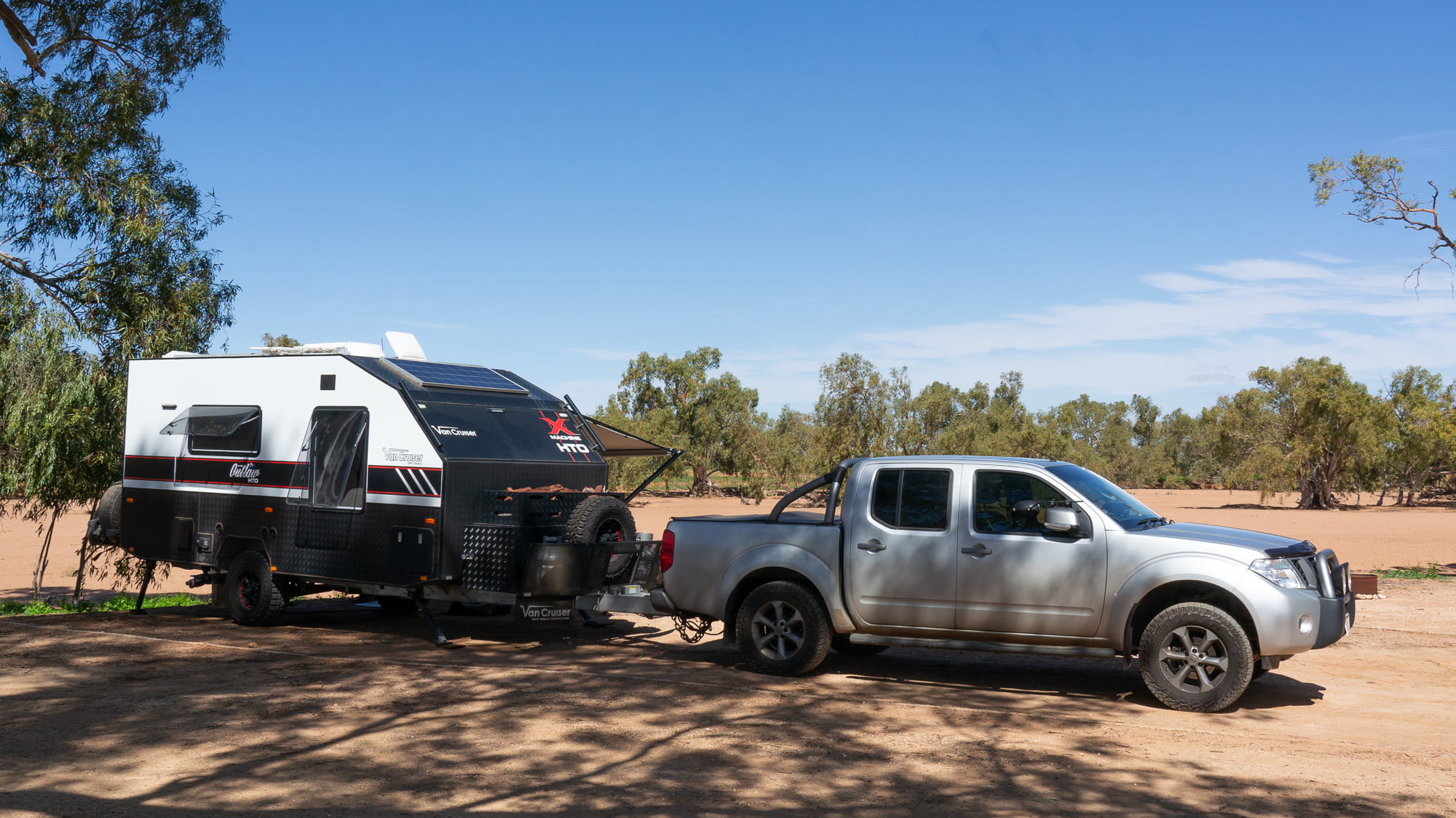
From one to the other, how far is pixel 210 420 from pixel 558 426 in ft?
12.9

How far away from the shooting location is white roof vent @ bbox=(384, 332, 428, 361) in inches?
508

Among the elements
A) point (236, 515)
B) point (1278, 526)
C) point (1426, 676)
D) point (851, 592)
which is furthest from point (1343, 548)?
point (236, 515)

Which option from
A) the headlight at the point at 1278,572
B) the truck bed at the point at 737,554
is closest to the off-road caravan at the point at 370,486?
the truck bed at the point at 737,554

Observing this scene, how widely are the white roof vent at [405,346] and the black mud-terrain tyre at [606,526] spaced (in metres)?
2.93

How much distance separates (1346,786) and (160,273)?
51.9ft

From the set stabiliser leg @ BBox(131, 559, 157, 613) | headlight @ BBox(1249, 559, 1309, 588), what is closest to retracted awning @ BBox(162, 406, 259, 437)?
stabiliser leg @ BBox(131, 559, 157, 613)

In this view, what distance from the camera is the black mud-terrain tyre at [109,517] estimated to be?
13.8 metres

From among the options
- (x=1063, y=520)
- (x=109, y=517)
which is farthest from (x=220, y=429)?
(x=1063, y=520)

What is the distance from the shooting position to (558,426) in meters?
12.8

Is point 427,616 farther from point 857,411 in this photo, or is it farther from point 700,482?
point 700,482

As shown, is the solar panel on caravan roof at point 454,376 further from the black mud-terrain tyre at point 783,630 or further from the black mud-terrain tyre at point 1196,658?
the black mud-terrain tyre at point 1196,658

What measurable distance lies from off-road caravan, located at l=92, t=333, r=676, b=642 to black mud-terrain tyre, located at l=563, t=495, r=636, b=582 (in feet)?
0.06

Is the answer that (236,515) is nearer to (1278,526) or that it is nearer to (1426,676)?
(1426,676)

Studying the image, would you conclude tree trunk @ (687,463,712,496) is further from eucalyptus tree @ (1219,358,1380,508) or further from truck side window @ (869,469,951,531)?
truck side window @ (869,469,951,531)
